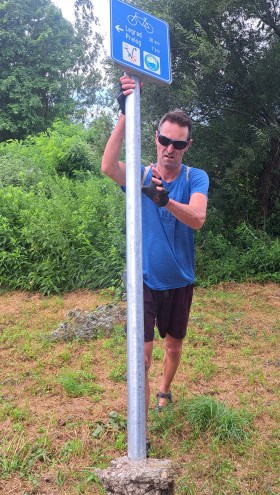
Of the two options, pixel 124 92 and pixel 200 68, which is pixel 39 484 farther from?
pixel 200 68

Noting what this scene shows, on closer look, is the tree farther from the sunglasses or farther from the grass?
the sunglasses

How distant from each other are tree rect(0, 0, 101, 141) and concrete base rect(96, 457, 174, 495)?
59.2 feet

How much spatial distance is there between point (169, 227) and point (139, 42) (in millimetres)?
1100

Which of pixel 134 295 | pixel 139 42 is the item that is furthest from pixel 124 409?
pixel 139 42

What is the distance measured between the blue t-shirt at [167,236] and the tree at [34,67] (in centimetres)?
1696

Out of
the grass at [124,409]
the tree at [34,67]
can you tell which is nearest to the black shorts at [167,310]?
the grass at [124,409]

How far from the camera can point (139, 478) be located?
5.98 feet

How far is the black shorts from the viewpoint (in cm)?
284

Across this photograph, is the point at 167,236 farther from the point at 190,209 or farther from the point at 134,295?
the point at 134,295

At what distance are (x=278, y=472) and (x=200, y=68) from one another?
20.2ft

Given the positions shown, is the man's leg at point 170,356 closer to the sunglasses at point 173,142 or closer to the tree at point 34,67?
the sunglasses at point 173,142

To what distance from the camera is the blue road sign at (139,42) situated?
6.34ft

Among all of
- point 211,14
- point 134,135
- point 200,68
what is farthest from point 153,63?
point 211,14

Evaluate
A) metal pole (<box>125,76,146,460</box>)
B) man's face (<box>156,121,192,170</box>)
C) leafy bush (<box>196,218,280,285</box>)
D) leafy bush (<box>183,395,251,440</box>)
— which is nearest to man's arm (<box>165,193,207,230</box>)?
man's face (<box>156,121,192,170</box>)
